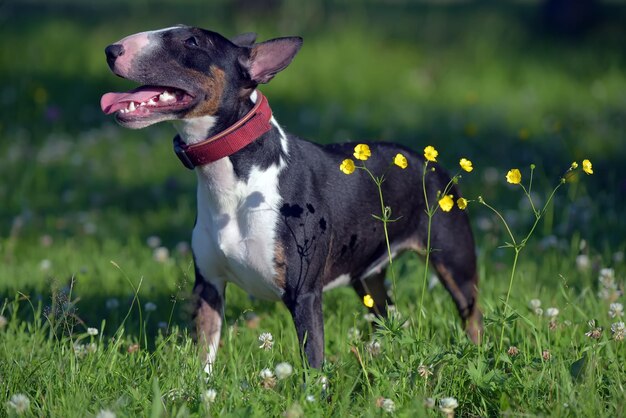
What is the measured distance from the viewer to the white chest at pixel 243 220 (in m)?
3.89

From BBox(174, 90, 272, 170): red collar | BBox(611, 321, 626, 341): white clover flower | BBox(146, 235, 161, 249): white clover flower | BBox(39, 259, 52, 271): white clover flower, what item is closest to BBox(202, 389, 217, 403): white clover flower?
BBox(174, 90, 272, 170): red collar

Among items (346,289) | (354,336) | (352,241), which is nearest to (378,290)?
(346,289)

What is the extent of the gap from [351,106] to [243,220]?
6414mm

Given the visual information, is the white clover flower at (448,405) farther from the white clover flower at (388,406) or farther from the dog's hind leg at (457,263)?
the dog's hind leg at (457,263)

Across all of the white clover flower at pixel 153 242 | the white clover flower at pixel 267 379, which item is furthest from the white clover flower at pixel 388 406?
the white clover flower at pixel 153 242

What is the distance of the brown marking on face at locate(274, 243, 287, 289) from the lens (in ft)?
12.7

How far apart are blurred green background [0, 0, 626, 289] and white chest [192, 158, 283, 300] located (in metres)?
1.59

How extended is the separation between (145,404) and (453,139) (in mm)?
5825

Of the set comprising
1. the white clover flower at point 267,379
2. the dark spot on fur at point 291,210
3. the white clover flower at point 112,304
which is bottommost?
the white clover flower at point 112,304

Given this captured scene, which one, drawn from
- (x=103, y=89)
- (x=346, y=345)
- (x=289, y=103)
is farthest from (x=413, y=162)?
(x=103, y=89)

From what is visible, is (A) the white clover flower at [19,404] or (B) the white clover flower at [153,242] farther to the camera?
(B) the white clover flower at [153,242]

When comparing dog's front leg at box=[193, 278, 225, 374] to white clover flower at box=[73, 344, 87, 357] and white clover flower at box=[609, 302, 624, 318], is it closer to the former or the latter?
white clover flower at box=[73, 344, 87, 357]

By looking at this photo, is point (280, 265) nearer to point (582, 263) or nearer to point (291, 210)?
point (291, 210)

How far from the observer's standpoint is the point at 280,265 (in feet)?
12.8
